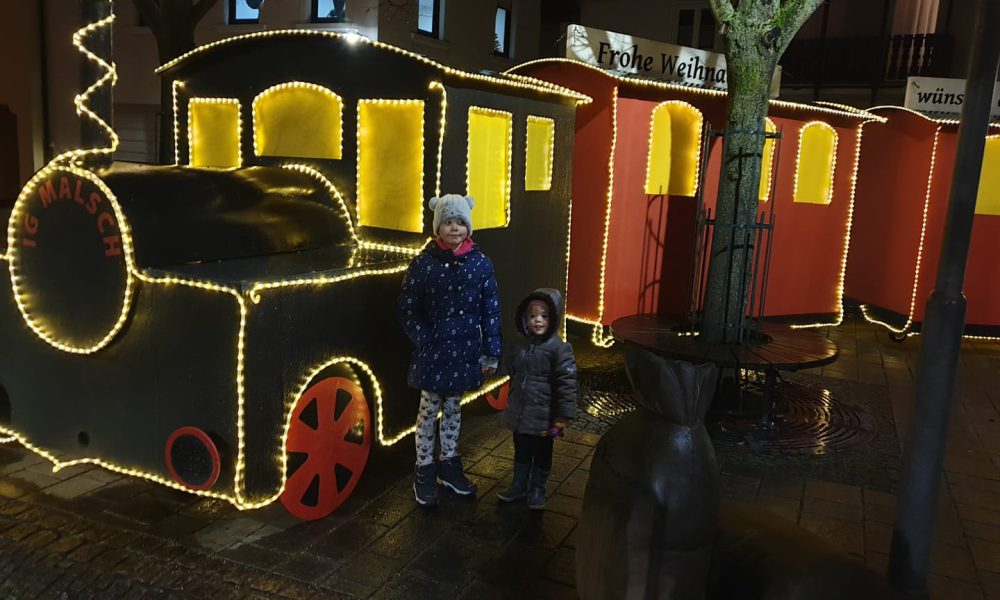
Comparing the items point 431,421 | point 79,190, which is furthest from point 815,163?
point 79,190

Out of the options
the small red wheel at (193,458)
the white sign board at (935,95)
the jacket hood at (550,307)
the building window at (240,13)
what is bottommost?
the small red wheel at (193,458)

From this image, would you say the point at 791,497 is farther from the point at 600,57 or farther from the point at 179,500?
the point at 600,57

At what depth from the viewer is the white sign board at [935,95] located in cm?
1123

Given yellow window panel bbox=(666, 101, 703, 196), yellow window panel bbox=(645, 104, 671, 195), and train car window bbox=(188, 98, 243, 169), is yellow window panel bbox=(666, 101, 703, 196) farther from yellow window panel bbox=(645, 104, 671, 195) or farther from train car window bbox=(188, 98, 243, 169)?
train car window bbox=(188, 98, 243, 169)

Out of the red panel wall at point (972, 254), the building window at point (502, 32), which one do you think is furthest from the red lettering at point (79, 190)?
the building window at point (502, 32)

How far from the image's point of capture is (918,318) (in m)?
10.5

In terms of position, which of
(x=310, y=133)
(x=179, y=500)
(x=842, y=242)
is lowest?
(x=179, y=500)

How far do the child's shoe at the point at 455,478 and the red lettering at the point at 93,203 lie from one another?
2.49 metres

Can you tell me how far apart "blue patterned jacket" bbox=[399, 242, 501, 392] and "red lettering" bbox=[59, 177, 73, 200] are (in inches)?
74.0

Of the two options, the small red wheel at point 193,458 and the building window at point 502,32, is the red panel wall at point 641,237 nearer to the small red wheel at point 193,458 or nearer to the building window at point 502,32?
the small red wheel at point 193,458

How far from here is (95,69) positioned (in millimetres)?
4996

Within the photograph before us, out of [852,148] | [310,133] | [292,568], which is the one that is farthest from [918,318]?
[292,568]

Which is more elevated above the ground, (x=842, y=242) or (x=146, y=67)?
(x=146, y=67)

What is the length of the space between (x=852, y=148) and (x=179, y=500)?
9.04 m
